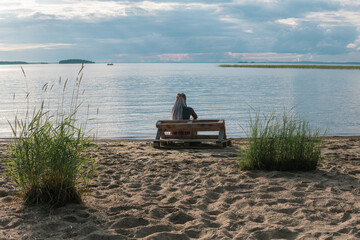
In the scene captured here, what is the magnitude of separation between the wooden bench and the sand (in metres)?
2.47

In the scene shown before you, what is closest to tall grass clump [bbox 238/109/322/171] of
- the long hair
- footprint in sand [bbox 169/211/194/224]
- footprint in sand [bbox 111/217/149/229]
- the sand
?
the sand

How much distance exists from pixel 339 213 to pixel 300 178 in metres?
1.63

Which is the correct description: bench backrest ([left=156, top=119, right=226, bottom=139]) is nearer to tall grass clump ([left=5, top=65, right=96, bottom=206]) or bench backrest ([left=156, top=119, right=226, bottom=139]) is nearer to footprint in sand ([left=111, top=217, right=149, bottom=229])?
tall grass clump ([left=5, top=65, right=96, bottom=206])

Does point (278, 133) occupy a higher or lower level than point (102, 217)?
higher

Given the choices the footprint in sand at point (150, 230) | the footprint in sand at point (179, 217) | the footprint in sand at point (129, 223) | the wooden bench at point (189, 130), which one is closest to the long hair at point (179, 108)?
the wooden bench at point (189, 130)

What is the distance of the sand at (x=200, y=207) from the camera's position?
4148 millimetres

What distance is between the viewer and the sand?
163 inches

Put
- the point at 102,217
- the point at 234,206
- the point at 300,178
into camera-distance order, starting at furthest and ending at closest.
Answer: the point at 300,178 → the point at 234,206 → the point at 102,217

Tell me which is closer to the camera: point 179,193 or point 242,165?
point 179,193

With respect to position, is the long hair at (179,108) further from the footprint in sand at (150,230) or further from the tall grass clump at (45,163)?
the footprint in sand at (150,230)

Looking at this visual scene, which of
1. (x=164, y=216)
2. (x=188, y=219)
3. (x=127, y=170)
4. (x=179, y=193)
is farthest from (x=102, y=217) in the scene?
(x=127, y=170)

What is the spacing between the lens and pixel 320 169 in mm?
7027

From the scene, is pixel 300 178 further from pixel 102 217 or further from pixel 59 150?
pixel 59 150

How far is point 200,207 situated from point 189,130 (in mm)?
5101
